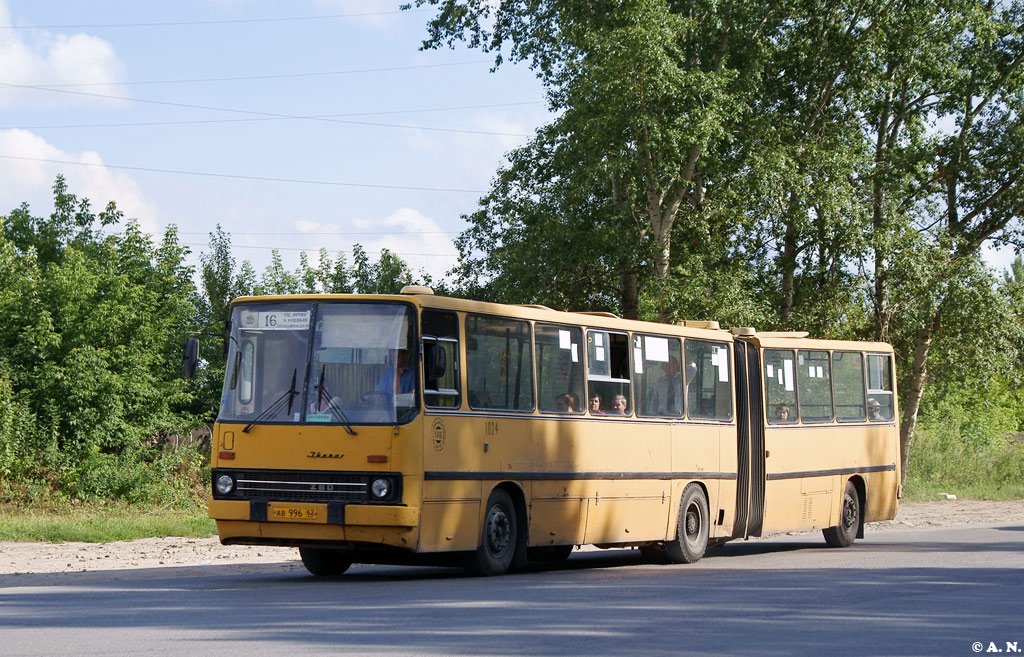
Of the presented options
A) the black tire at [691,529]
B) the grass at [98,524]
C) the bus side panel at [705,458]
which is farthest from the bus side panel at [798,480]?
the grass at [98,524]

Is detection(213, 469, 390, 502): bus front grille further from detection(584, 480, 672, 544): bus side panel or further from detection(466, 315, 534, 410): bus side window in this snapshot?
detection(584, 480, 672, 544): bus side panel

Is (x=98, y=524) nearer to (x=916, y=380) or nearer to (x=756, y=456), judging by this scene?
(x=756, y=456)

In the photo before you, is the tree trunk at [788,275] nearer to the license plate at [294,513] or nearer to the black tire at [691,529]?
the black tire at [691,529]

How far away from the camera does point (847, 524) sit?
22.4 meters

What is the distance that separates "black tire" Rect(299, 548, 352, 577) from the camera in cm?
1580

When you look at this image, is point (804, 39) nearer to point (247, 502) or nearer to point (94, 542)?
point (94, 542)

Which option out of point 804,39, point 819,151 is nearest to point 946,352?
point 819,151

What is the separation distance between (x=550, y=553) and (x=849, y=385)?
6915 millimetres

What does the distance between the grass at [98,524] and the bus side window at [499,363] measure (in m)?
8.79

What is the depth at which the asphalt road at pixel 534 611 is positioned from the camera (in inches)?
365

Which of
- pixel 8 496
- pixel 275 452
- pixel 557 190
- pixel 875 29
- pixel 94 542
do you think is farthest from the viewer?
pixel 557 190

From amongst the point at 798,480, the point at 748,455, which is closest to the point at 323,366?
the point at 748,455

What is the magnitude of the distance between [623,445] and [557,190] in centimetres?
1978

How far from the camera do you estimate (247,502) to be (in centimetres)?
1441
